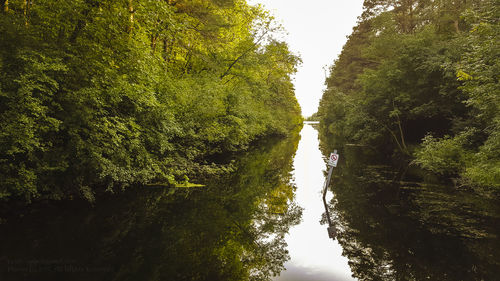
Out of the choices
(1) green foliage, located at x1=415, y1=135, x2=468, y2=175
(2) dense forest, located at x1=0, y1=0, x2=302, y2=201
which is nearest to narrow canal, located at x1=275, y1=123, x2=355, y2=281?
(2) dense forest, located at x1=0, y1=0, x2=302, y2=201

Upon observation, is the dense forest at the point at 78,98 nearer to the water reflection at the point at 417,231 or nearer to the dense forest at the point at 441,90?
the water reflection at the point at 417,231

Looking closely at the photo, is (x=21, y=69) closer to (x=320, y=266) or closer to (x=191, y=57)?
(x=320, y=266)

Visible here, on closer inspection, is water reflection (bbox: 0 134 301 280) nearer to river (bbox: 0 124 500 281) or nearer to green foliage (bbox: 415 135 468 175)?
river (bbox: 0 124 500 281)

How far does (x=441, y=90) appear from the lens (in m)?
14.2

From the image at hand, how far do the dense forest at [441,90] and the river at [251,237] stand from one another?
2.15 meters

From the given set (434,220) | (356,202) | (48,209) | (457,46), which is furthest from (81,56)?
(457,46)

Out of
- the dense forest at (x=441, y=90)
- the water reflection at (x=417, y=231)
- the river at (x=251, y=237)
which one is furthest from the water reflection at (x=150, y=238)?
the dense forest at (x=441, y=90)

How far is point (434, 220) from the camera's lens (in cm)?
758

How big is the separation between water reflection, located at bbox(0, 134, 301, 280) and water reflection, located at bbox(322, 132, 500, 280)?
1853mm

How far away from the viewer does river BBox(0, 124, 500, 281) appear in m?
4.96

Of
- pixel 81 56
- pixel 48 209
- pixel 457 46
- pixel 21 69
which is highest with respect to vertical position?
pixel 457 46

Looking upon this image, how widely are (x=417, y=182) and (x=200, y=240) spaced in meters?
11.3

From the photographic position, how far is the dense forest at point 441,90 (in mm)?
9062

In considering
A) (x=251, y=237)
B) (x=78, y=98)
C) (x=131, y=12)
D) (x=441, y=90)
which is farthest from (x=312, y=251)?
(x=441, y=90)
